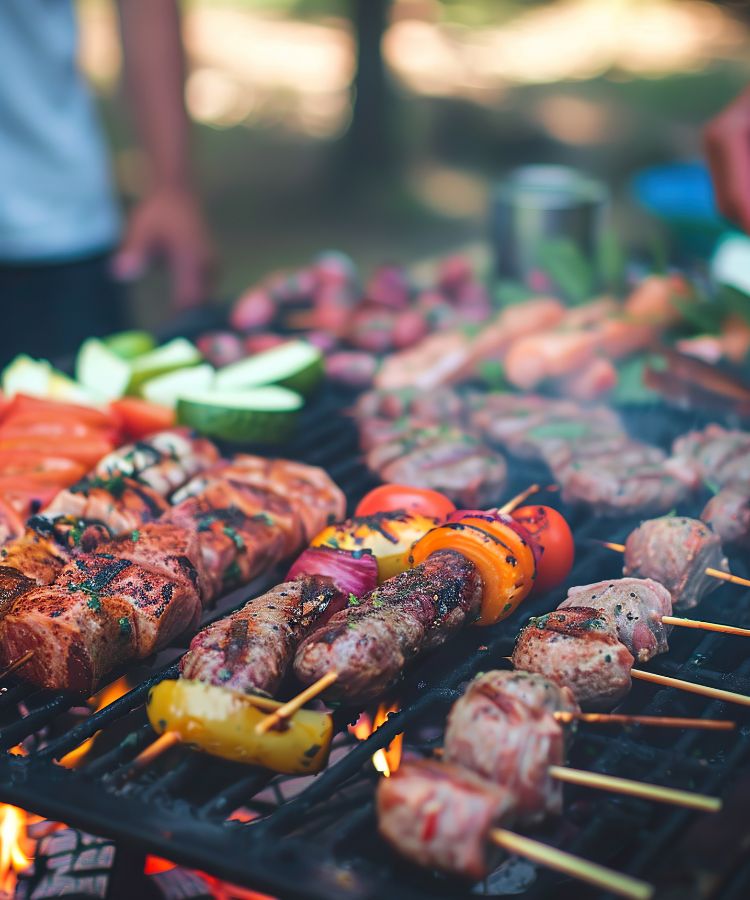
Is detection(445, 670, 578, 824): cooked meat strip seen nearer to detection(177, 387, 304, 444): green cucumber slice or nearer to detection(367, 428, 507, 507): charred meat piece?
detection(367, 428, 507, 507): charred meat piece

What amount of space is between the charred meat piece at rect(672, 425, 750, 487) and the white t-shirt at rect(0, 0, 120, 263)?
3.43 m

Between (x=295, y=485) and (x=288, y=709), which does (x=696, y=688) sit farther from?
(x=295, y=485)

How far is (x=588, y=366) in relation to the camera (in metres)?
4.47

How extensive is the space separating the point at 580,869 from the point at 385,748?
0.74 m

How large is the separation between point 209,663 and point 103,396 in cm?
208

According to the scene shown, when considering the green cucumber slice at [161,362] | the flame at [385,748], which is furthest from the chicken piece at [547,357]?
the flame at [385,748]

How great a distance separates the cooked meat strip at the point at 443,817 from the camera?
1.92 metres

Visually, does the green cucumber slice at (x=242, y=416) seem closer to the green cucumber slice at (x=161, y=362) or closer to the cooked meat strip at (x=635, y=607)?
the green cucumber slice at (x=161, y=362)

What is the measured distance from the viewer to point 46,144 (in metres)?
5.00

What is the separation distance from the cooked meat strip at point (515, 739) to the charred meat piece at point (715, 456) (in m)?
1.58

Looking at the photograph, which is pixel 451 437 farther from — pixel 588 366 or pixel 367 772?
pixel 367 772

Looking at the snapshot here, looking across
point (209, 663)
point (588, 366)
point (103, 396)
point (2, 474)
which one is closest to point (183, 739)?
point (209, 663)

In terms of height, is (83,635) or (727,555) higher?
(83,635)

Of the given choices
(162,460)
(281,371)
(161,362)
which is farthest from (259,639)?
(161,362)
